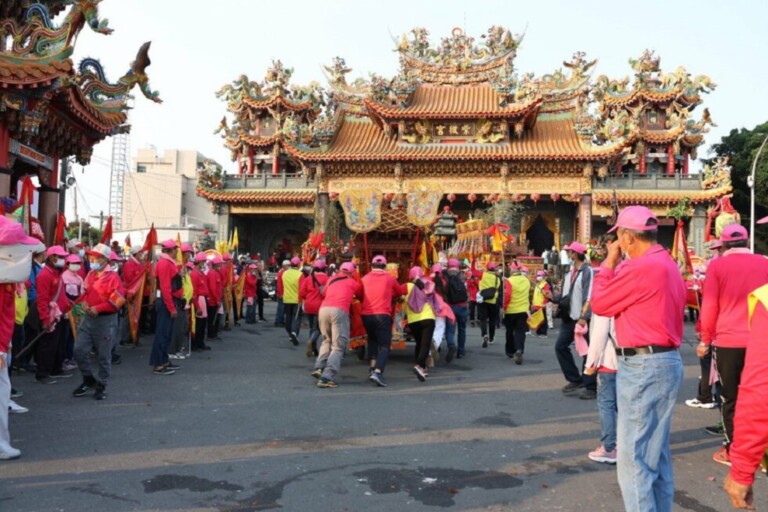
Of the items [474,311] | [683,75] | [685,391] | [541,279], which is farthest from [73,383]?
[683,75]

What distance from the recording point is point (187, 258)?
11406mm

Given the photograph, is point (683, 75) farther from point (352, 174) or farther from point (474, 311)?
point (474, 311)

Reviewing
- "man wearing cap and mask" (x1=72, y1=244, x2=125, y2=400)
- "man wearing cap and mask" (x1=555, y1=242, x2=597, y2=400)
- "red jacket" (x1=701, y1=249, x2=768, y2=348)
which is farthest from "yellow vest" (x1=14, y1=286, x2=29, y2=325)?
"red jacket" (x1=701, y1=249, x2=768, y2=348)

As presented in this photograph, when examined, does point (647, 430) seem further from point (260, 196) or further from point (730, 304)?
point (260, 196)

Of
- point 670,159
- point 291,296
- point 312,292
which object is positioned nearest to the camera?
point 312,292

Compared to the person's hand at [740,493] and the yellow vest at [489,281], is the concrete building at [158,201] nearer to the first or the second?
the yellow vest at [489,281]

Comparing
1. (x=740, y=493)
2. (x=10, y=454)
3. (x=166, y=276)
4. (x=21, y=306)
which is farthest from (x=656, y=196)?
(x=740, y=493)

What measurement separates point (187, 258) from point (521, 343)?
21.0ft

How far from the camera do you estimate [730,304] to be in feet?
15.5

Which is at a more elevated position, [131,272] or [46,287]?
[131,272]

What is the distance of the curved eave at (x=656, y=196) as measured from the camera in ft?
88.7

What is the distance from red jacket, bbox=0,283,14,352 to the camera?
486 cm

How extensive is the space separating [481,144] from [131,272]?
69.3 feet

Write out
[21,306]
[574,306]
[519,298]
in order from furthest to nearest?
1. [519,298]
2. [574,306]
3. [21,306]
